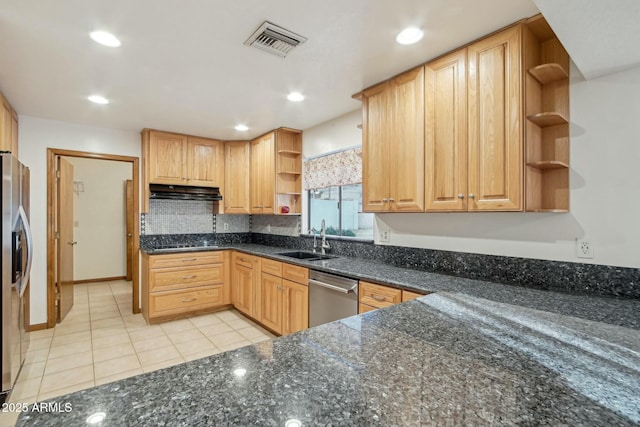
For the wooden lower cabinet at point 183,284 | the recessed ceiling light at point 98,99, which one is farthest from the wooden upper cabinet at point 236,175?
the recessed ceiling light at point 98,99

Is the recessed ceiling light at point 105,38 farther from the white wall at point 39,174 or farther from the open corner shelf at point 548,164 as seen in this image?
the open corner shelf at point 548,164

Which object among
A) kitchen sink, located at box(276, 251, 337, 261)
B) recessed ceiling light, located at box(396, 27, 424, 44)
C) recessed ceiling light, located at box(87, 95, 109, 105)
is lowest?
kitchen sink, located at box(276, 251, 337, 261)

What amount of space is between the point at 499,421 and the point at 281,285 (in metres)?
2.76

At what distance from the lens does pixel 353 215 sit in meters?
3.55

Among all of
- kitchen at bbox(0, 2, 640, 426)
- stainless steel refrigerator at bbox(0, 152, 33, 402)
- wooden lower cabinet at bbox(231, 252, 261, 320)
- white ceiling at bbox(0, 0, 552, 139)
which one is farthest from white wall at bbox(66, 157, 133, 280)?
stainless steel refrigerator at bbox(0, 152, 33, 402)

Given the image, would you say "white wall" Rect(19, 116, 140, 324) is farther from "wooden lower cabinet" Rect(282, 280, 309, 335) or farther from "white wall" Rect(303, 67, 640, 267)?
"white wall" Rect(303, 67, 640, 267)

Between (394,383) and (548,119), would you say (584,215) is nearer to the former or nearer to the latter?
(548,119)

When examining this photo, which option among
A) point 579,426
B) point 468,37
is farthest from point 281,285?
point 579,426

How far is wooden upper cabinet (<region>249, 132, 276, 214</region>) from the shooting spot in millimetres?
4062

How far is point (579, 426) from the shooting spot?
0.62 meters

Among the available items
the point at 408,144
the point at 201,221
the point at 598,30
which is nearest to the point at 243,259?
the point at 201,221

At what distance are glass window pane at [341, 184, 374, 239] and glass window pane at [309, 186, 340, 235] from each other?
0.10 meters

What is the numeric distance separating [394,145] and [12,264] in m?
2.88

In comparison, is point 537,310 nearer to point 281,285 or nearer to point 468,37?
point 468,37
